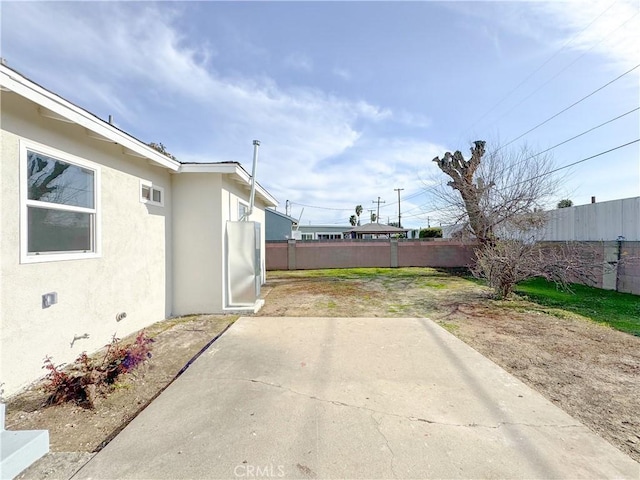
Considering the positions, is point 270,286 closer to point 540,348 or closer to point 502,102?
point 540,348

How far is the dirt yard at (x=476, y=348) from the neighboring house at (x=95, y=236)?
21.6 inches

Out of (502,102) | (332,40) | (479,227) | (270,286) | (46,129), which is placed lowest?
(270,286)

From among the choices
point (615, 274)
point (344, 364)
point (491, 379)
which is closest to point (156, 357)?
point (344, 364)

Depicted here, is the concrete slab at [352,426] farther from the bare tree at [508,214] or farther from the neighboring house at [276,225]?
the neighboring house at [276,225]

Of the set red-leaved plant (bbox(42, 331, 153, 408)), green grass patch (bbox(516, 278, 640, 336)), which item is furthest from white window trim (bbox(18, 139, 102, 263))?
green grass patch (bbox(516, 278, 640, 336))

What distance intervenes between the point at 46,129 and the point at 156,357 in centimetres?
305

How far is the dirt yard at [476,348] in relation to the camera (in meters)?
2.39

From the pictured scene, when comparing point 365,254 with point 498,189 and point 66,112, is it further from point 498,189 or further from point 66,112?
point 66,112

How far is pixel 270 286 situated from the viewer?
10383mm

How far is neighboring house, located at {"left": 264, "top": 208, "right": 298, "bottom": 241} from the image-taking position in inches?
899

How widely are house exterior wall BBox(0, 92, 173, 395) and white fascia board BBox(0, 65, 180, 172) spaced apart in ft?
0.72

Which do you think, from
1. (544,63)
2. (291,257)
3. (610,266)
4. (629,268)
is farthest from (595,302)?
(291,257)

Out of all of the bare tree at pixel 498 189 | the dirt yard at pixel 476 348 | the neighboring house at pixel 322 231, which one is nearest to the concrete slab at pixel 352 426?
the dirt yard at pixel 476 348

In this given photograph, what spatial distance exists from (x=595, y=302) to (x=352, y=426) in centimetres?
859
